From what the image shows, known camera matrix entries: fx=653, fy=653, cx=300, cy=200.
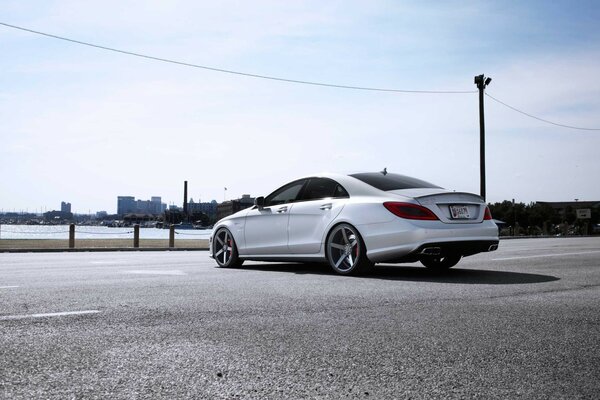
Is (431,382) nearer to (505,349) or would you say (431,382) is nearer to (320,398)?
(320,398)

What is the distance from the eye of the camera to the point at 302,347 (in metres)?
4.11

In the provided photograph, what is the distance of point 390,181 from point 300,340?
5632mm

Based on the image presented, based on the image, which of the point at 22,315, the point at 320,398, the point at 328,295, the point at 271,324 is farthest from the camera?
the point at 328,295

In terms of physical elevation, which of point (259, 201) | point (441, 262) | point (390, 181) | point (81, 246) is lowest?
point (81, 246)

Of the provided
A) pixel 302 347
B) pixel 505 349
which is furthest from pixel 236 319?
pixel 505 349

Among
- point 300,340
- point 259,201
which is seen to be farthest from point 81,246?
point 300,340

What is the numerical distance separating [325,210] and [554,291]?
359 centimetres

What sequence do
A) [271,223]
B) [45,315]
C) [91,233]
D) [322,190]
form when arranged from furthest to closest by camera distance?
[91,233] → [271,223] → [322,190] → [45,315]

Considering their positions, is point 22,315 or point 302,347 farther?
point 22,315

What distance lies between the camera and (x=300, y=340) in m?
4.34

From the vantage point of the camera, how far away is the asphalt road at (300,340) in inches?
126

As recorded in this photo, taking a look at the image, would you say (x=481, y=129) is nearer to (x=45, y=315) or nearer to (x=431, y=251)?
(x=431, y=251)

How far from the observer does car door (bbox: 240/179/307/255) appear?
10.3 m

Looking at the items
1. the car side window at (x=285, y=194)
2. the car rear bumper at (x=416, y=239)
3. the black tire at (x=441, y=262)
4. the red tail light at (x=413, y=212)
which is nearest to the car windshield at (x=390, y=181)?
Answer: the red tail light at (x=413, y=212)
